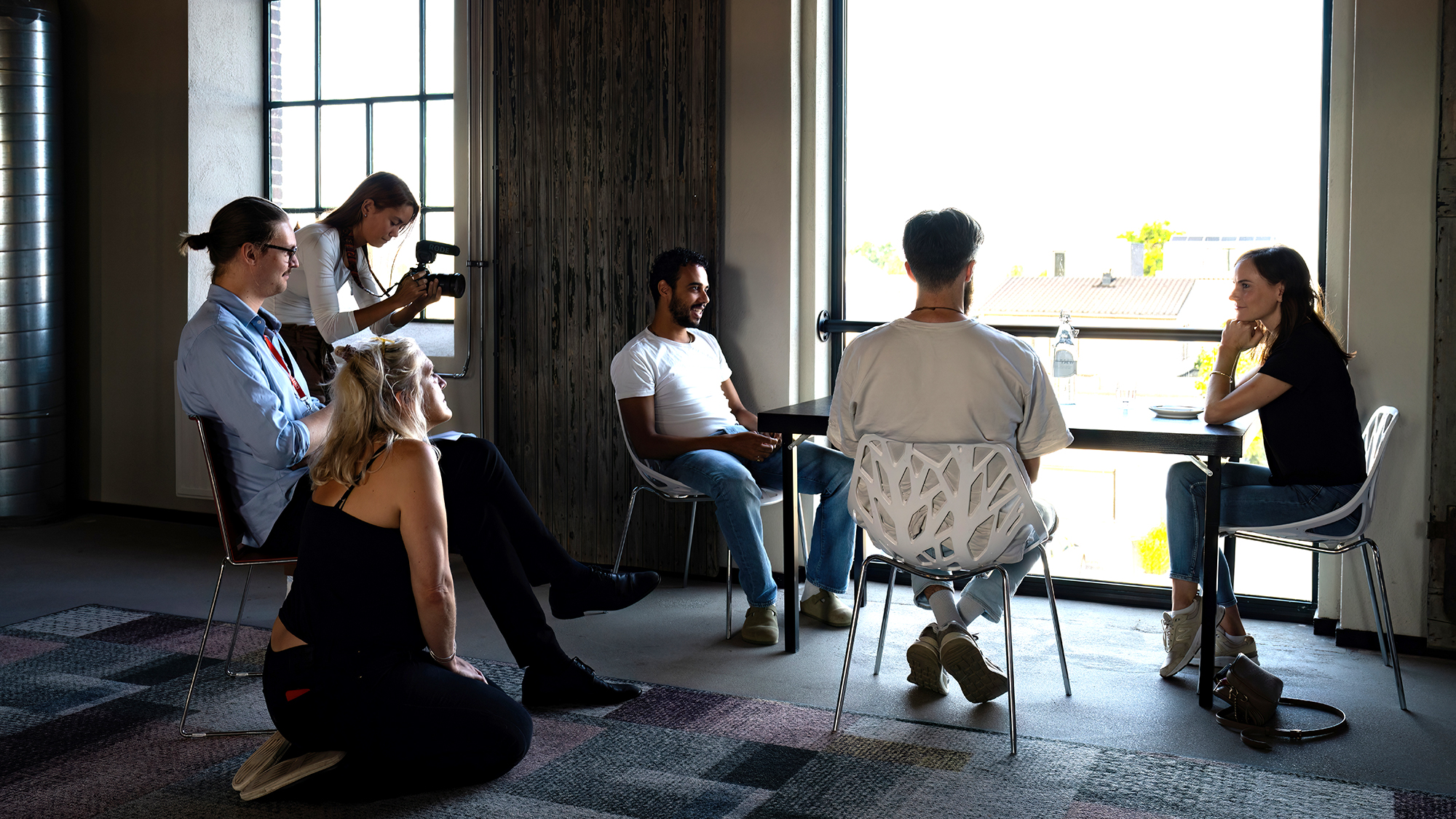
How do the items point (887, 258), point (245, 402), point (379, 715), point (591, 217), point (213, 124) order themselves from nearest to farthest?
point (379, 715) < point (245, 402) < point (887, 258) < point (591, 217) < point (213, 124)

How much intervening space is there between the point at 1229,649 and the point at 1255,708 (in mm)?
440

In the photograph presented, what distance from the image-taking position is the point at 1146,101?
391 centimetres

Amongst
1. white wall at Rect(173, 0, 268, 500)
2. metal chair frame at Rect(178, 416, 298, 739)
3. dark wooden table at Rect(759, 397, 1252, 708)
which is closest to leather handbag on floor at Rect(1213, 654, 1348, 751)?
dark wooden table at Rect(759, 397, 1252, 708)

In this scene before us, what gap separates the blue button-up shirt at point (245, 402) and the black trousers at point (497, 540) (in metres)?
0.06

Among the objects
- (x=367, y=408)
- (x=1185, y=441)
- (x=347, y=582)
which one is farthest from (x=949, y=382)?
(x=347, y=582)

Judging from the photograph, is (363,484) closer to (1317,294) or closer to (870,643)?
(870,643)

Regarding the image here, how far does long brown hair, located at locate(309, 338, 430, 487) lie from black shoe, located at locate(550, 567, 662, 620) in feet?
2.38

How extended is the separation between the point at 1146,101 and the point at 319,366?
2.97 metres

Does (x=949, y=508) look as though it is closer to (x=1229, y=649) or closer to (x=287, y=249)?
(x=1229, y=649)

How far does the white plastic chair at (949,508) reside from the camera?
2682mm

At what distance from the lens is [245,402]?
112 inches

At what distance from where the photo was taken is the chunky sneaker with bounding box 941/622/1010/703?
113 inches

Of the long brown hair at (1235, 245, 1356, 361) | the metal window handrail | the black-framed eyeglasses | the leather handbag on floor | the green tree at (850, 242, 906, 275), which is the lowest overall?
the leather handbag on floor

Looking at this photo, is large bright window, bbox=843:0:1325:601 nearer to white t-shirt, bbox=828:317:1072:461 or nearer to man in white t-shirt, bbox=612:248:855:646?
man in white t-shirt, bbox=612:248:855:646
